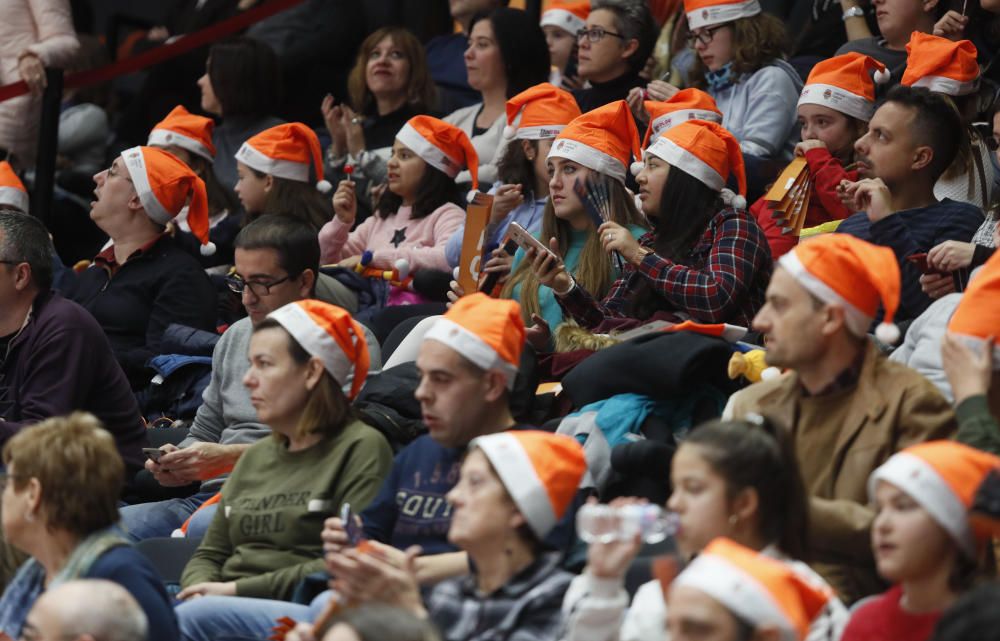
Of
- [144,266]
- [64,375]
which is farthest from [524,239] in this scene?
[144,266]

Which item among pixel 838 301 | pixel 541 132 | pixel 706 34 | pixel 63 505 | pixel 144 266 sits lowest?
pixel 144 266

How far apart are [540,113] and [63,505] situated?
10.7ft

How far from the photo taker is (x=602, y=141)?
20.3ft

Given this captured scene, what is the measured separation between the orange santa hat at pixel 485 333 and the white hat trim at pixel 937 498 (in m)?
1.26

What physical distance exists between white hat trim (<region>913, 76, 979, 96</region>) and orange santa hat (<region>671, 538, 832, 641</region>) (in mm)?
3326

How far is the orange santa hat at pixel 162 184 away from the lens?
6871 millimetres

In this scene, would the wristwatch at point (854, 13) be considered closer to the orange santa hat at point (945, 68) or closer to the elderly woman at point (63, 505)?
the orange santa hat at point (945, 68)

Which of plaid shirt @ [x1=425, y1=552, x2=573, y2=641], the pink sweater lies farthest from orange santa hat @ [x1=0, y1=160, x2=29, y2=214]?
plaid shirt @ [x1=425, y1=552, x2=573, y2=641]

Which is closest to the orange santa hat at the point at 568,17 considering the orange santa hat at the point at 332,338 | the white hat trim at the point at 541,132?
the white hat trim at the point at 541,132

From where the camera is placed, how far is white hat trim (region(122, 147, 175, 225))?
22.5 ft

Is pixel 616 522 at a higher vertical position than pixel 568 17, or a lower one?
higher

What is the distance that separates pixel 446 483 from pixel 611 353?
2.34 ft

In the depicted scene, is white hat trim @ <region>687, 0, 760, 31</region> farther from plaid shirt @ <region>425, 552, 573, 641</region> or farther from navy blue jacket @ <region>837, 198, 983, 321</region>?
plaid shirt @ <region>425, 552, 573, 641</region>

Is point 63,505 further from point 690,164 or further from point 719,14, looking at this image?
point 719,14
